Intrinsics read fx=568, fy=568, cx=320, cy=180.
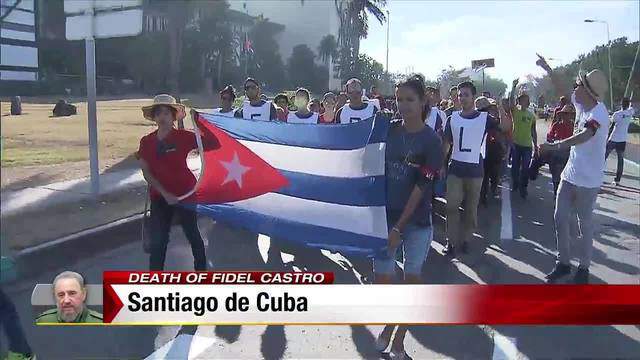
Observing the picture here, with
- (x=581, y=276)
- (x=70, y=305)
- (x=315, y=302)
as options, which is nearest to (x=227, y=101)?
(x=315, y=302)

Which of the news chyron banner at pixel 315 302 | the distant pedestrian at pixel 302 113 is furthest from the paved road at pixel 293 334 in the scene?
the distant pedestrian at pixel 302 113

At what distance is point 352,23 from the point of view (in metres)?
1.99

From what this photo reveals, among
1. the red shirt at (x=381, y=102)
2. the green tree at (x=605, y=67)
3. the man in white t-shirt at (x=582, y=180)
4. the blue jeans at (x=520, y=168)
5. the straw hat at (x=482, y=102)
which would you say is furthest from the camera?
the blue jeans at (x=520, y=168)

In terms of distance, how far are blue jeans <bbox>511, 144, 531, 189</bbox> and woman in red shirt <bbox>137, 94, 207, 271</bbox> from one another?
2106 millimetres

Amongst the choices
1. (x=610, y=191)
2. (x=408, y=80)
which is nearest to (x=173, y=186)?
(x=408, y=80)

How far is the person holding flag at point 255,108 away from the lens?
205 centimetres

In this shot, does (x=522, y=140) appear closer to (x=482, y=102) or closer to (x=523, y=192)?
(x=482, y=102)

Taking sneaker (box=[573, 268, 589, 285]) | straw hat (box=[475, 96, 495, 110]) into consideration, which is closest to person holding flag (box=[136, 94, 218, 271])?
straw hat (box=[475, 96, 495, 110])

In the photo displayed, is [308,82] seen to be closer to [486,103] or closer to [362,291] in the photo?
[362,291]

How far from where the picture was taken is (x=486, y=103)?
Result: 247 cm

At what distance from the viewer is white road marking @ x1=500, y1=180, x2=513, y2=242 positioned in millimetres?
3463

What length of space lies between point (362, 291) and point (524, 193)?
2.25 meters

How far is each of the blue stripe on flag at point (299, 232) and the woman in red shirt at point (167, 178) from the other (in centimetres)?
11

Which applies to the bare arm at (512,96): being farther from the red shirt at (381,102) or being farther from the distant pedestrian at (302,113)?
the distant pedestrian at (302,113)
